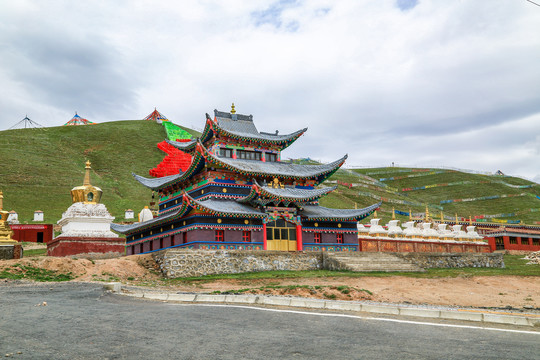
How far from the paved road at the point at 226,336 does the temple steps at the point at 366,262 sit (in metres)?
17.4

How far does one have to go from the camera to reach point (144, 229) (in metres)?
39.0

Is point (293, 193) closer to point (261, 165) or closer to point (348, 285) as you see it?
point (261, 165)

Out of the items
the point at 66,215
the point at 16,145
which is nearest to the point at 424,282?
the point at 66,215

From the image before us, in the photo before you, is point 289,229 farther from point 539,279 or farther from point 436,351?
point 436,351

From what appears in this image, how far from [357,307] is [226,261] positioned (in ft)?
52.3

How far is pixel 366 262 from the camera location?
101 feet

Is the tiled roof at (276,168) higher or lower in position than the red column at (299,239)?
higher

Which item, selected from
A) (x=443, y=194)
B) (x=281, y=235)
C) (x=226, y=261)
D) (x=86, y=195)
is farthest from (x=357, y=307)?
(x=443, y=194)

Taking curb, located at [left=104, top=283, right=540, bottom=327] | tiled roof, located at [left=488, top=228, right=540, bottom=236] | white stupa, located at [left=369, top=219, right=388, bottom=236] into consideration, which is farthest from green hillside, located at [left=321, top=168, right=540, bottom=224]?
curb, located at [left=104, top=283, right=540, bottom=327]

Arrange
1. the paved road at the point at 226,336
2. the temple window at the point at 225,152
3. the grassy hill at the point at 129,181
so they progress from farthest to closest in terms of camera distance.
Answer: the grassy hill at the point at 129,181 < the temple window at the point at 225,152 < the paved road at the point at 226,336

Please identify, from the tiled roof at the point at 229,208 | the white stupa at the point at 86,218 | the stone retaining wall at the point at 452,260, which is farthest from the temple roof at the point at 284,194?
the white stupa at the point at 86,218

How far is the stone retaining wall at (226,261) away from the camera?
27.8 metres

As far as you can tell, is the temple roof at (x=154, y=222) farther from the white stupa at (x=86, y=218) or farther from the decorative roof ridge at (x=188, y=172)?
the decorative roof ridge at (x=188, y=172)

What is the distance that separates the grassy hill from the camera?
235 ft
